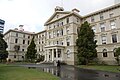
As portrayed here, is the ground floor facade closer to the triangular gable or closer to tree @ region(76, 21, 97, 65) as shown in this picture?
tree @ region(76, 21, 97, 65)

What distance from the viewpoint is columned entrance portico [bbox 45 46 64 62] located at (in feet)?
140

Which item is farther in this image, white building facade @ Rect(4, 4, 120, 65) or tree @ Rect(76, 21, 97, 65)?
white building facade @ Rect(4, 4, 120, 65)

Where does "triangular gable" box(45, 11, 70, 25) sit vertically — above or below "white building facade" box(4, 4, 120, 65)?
above

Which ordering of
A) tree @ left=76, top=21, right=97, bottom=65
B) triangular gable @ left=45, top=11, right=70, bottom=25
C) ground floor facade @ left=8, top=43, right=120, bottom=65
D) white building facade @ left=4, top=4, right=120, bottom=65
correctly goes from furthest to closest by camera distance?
triangular gable @ left=45, top=11, right=70, bottom=25, white building facade @ left=4, top=4, right=120, bottom=65, ground floor facade @ left=8, top=43, right=120, bottom=65, tree @ left=76, top=21, right=97, bottom=65

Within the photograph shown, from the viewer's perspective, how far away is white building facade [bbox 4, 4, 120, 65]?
36094 millimetres

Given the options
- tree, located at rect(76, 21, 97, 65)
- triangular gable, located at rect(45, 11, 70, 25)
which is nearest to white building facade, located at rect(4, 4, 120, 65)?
triangular gable, located at rect(45, 11, 70, 25)

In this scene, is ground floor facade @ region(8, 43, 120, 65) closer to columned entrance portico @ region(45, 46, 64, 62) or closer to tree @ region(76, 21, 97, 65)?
columned entrance portico @ region(45, 46, 64, 62)

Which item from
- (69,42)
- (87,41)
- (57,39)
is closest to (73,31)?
(69,42)

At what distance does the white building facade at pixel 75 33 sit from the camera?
118ft

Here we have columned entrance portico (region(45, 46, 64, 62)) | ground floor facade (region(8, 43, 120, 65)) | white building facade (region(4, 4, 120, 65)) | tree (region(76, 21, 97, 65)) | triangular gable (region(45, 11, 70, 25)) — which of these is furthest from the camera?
triangular gable (region(45, 11, 70, 25))

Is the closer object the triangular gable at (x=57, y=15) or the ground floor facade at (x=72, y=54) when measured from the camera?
the ground floor facade at (x=72, y=54)

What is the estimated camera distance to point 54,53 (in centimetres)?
4538

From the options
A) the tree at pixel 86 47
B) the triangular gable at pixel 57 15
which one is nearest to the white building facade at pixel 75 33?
the triangular gable at pixel 57 15

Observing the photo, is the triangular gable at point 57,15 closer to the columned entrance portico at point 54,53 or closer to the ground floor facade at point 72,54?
the ground floor facade at point 72,54
